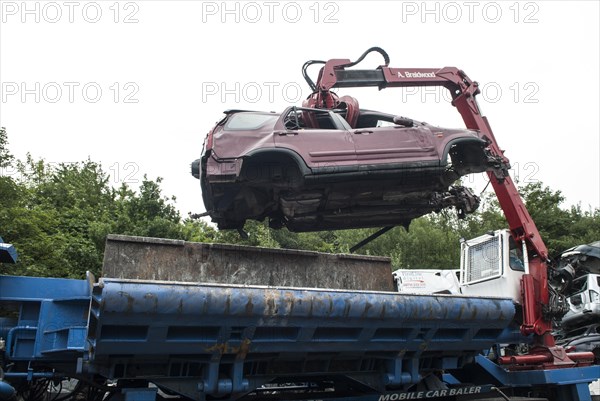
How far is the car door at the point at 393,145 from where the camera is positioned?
534 cm

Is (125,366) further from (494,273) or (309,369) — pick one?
(494,273)

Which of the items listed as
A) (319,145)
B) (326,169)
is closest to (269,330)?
(326,169)

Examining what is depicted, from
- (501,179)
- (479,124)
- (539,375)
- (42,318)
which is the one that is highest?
(479,124)

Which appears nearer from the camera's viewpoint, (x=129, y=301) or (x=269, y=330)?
(x=129, y=301)

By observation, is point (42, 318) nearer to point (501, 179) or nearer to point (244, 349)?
point (244, 349)

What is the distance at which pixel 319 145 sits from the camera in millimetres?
5312

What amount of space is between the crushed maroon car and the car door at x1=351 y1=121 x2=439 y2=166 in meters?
0.01

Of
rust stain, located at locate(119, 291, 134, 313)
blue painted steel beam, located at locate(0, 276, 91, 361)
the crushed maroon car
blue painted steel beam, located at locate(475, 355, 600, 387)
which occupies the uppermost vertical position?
the crushed maroon car

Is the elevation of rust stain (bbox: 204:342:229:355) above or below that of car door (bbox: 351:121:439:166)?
below

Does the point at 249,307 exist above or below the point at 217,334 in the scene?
above

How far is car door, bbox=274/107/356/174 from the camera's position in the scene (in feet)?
17.2

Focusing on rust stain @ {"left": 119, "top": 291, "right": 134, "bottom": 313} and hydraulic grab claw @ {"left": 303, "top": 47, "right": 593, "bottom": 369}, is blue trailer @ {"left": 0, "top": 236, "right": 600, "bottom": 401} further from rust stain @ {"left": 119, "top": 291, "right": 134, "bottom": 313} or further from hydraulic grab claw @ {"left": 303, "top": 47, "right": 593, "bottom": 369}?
hydraulic grab claw @ {"left": 303, "top": 47, "right": 593, "bottom": 369}

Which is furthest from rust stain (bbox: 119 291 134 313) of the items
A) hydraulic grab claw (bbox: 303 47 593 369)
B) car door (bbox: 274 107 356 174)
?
hydraulic grab claw (bbox: 303 47 593 369)

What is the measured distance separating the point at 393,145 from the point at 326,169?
2.37ft
